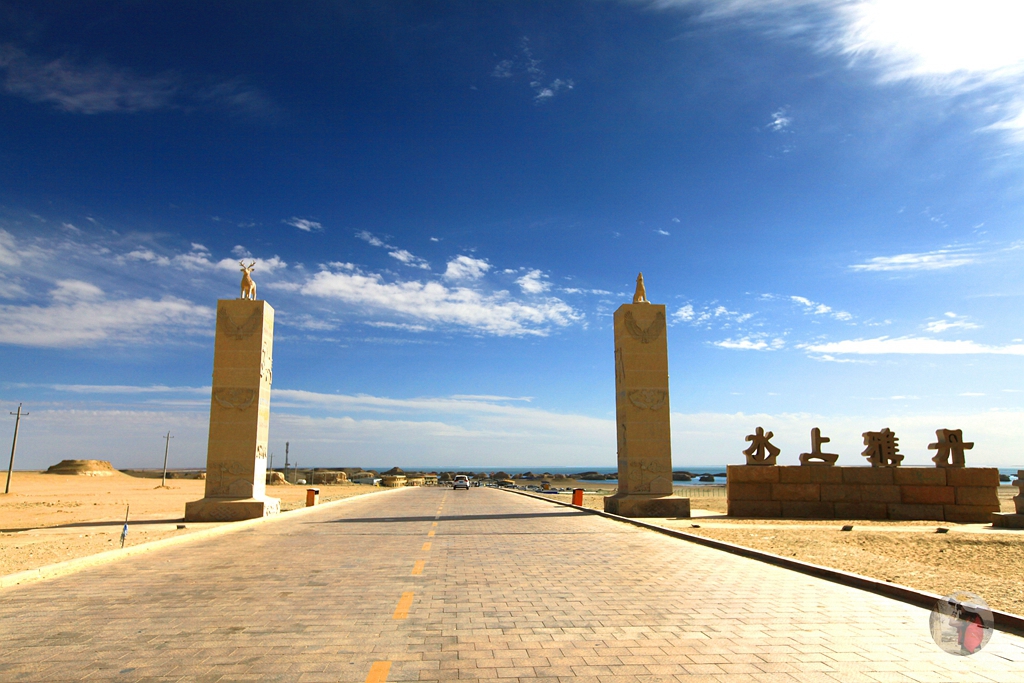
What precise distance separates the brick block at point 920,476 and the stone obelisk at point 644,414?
25.0ft

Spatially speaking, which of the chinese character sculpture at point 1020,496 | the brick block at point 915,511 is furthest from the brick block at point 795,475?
the chinese character sculpture at point 1020,496

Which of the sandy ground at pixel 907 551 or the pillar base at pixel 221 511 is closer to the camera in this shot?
the sandy ground at pixel 907 551

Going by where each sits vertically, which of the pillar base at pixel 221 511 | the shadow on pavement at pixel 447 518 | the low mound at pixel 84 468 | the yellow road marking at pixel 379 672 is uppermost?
the yellow road marking at pixel 379 672

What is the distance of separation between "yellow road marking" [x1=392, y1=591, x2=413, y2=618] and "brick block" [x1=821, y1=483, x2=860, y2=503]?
1953cm

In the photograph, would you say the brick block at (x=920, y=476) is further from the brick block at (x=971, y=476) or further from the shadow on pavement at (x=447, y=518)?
the shadow on pavement at (x=447, y=518)

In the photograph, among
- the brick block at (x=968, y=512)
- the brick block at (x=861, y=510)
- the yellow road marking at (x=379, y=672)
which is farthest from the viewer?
the brick block at (x=861, y=510)

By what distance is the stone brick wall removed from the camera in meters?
22.7

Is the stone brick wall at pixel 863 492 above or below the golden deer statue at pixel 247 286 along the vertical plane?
below

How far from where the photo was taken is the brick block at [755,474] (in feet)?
77.4

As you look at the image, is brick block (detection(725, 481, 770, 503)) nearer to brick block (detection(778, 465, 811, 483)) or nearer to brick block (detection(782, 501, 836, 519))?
brick block (detection(778, 465, 811, 483))

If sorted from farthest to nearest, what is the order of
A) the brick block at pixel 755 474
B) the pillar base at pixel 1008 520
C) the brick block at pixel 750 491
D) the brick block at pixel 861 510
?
the brick block at pixel 755 474 < the brick block at pixel 750 491 < the brick block at pixel 861 510 < the pillar base at pixel 1008 520

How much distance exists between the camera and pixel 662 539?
51.0ft

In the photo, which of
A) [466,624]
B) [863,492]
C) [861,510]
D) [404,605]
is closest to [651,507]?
[861,510]

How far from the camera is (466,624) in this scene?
686 cm
